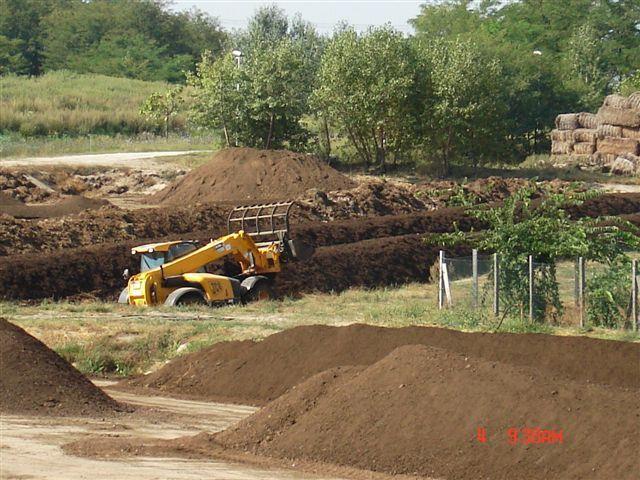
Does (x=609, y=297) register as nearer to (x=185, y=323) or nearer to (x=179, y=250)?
(x=185, y=323)

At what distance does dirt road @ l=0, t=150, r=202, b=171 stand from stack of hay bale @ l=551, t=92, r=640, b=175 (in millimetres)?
20920

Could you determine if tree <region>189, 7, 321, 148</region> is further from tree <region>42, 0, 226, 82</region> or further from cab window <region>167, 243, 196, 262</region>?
tree <region>42, 0, 226, 82</region>

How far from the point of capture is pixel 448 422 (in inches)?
486

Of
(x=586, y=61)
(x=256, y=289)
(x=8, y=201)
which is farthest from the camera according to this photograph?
(x=586, y=61)

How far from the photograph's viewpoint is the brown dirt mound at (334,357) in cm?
1828

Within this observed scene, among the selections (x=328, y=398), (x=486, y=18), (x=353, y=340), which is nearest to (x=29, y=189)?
(x=353, y=340)

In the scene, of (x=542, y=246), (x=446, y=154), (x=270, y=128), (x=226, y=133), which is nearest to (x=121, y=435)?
(x=542, y=246)

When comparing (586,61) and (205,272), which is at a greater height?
(586,61)

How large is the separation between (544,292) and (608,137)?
1607 inches

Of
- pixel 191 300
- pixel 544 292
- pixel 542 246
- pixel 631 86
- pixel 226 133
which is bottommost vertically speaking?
pixel 191 300

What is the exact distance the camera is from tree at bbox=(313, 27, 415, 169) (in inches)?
2210

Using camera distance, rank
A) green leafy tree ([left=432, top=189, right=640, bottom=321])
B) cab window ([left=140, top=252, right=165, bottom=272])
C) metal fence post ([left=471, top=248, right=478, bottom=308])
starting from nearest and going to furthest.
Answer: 1. green leafy tree ([left=432, top=189, right=640, bottom=321])
2. metal fence post ([left=471, top=248, right=478, bottom=308])
3. cab window ([left=140, top=252, right=165, bottom=272])

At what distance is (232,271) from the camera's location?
95.2 feet

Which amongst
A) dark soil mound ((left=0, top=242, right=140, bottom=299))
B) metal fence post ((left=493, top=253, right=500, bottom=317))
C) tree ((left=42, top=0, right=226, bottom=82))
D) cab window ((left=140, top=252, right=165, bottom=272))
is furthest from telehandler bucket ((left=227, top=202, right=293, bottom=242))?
tree ((left=42, top=0, right=226, bottom=82))
